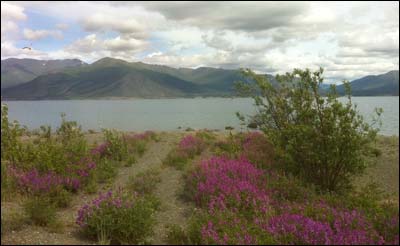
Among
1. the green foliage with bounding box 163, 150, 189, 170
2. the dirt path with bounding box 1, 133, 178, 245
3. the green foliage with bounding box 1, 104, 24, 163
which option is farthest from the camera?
the green foliage with bounding box 163, 150, 189, 170

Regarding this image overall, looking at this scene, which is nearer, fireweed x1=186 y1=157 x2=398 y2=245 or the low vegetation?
fireweed x1=186 y1=157 x2=398 y2=245

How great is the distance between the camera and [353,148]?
34.6 ft

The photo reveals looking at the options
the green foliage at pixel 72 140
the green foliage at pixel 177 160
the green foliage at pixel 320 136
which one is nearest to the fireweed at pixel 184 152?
the green foliage at pixel 177 160

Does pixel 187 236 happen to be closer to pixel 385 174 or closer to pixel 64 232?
pixel 64 232

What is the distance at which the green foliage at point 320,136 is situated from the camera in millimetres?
10602

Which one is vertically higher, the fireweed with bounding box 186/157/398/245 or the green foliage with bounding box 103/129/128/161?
the green foliage with bounding box 103/129/128/161

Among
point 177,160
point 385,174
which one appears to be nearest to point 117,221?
point 177,160

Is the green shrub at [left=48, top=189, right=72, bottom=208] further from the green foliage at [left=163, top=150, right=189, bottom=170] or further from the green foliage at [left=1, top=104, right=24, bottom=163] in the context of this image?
the green foliage at [left=163, top=150, right=189, bottom=170]

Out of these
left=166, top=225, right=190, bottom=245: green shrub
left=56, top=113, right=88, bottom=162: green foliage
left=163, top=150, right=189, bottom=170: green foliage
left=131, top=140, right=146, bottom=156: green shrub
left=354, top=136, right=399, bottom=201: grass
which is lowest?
left=354, top=136, right=399, bottom=201: grass

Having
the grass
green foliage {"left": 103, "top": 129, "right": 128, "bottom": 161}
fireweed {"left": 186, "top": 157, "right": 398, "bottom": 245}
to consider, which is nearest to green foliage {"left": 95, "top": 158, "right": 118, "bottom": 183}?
green foliage {"left": 103, "top": 129, "right": 128, "bottom": 161}

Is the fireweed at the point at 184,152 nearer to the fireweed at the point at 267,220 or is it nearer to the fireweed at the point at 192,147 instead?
the fireweed at the point at 192,147

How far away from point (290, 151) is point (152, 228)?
5566mm

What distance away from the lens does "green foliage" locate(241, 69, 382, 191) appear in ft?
34.8

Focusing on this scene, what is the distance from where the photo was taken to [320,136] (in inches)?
431
